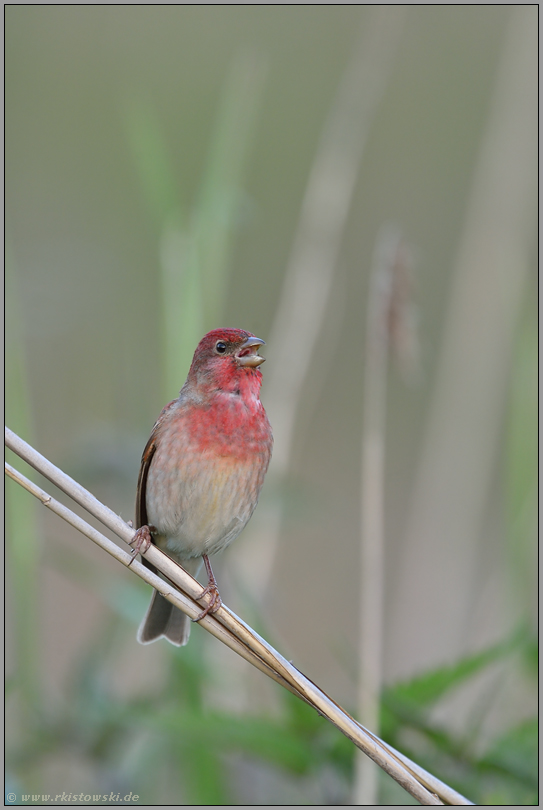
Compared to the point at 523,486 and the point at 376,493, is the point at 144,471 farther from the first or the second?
the point at 523,486

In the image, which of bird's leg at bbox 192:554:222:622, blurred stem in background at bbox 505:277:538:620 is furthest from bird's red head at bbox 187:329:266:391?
blurred stem in background at bbox 505:277:538:620

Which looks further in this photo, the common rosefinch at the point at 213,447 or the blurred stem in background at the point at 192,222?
the blurred stem in background at the point at 192,222

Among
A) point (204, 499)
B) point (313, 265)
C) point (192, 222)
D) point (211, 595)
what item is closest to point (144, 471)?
point (204, 499)

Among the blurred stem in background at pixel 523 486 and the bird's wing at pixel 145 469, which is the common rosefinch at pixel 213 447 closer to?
the bird's wing at pixel 145 469

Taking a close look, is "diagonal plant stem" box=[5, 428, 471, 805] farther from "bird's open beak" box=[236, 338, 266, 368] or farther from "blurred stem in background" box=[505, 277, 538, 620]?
"blurred stem in background" box=[505, 277, 538, 620]

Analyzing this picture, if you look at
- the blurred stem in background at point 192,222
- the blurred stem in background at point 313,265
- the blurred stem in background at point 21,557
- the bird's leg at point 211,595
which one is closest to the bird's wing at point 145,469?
the blurred stem in background at point 192,222

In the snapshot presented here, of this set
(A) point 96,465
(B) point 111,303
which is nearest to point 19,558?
(A) point 96,465

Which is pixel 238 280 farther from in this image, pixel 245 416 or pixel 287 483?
pixel 245 416
